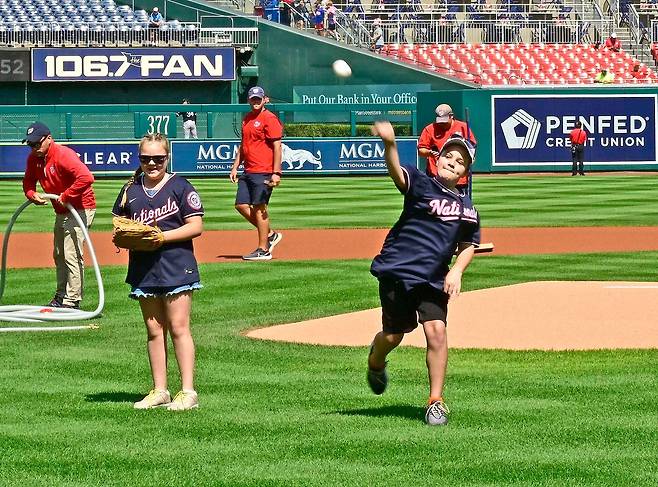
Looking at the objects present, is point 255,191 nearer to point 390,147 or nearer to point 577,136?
point 390,147

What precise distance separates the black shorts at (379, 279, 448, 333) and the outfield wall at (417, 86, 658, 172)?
33093 millimetres

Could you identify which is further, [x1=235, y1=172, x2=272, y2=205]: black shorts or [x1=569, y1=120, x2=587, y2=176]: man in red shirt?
[x1=569, y1=120, x2=587, y2=176]: man in red shirt

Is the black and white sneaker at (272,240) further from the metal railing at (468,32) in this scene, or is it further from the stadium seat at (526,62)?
the metal railing at (468,32)

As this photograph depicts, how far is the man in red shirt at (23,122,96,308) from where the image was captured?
39.3ft

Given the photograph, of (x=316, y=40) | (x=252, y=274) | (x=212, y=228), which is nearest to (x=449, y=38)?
(x=316, y=40)

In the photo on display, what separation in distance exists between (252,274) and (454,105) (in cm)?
2581

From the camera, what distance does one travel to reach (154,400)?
773 cm

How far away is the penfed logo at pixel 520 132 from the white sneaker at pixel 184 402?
109 feet

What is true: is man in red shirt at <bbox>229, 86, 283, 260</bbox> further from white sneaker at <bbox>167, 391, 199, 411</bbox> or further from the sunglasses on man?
white sneaker at <bbox>167, 391, 199, 411</bbox>

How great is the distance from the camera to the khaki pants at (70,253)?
40.5 ft

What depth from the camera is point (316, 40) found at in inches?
1820

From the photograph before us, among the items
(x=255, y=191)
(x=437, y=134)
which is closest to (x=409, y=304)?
(x=437, y=134)

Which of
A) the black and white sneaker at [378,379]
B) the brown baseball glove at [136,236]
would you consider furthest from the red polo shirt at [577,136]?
the brown baseball glove at [136,236]

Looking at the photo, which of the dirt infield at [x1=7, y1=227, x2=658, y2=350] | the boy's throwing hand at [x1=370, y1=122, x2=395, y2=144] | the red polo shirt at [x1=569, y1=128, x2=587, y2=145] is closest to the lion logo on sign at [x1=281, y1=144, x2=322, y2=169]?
the red polo shirt at [x1=569, y1=128, x2=587, y2=145]
